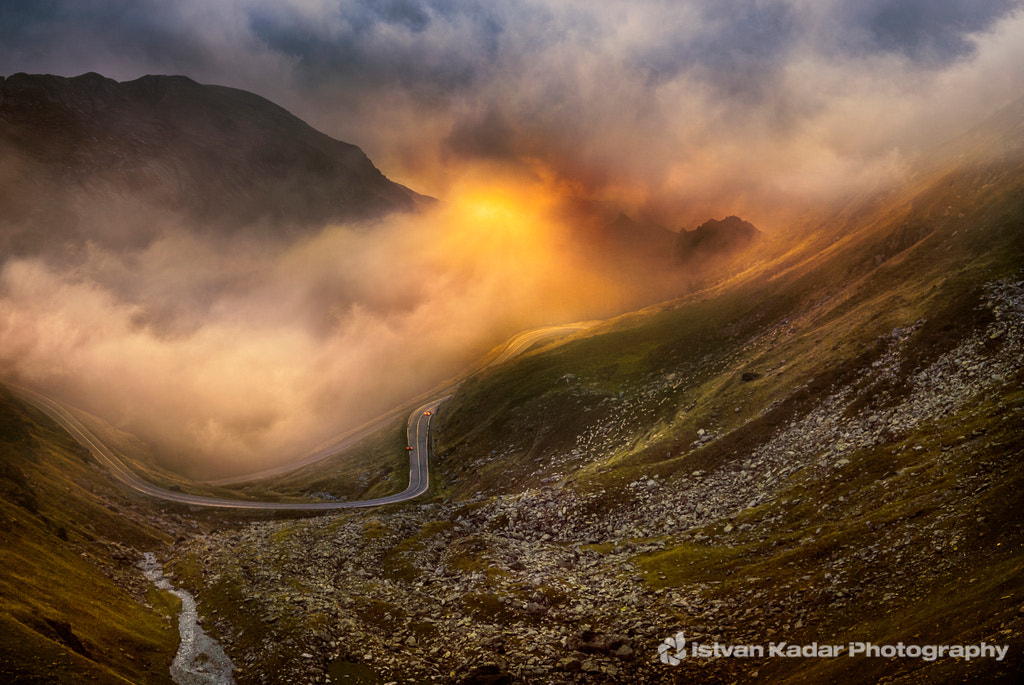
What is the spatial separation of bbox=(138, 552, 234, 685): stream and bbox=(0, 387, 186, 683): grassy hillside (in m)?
1.18

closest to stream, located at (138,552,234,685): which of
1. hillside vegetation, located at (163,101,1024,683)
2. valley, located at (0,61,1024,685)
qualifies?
valley, located at (0,61,1024,685)

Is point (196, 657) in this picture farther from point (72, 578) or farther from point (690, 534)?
point (690, 534)

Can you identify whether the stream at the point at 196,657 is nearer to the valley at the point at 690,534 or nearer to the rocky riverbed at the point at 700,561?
the valley at the point at 690,534

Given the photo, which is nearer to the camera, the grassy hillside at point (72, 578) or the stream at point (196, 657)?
the grassy hillside at point (72, 578)

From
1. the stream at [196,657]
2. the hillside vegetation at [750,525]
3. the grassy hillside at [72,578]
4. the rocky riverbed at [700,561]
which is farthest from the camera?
the stream at [196,657]

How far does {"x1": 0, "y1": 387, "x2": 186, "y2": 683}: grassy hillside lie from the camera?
44469mm

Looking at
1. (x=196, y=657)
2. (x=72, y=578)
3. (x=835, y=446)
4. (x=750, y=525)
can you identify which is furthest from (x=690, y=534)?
(x=72, y=578)

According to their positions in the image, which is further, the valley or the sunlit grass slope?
the valley

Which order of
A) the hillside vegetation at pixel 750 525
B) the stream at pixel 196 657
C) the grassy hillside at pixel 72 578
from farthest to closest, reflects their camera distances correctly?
1. the stream at pixel 196 657
2. the hillside vegetation at pixel 750 525
3. the grassy hillside at pixel 72 578

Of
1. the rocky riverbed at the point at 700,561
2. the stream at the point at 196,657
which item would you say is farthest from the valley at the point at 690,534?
the stream at the point at 196,657

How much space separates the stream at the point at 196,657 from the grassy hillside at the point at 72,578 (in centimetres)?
118

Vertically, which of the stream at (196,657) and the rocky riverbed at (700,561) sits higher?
the rocky riverbed at (700,561)

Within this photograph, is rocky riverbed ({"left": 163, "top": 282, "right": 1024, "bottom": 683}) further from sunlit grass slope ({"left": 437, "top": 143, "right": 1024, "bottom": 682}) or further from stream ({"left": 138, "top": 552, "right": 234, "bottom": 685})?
stream ({"left": 138, "top": 552, "right": 234, "bottom": 685})

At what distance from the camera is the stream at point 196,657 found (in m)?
52.8
